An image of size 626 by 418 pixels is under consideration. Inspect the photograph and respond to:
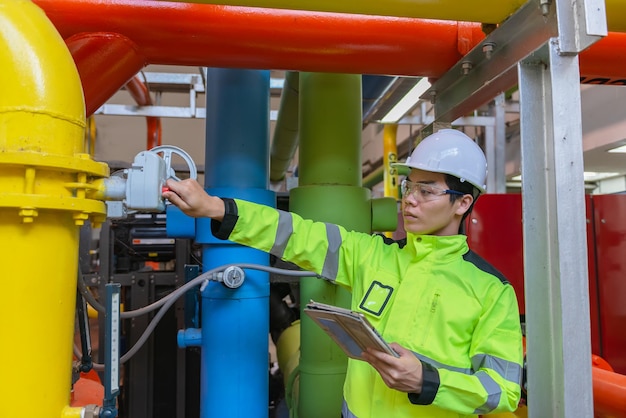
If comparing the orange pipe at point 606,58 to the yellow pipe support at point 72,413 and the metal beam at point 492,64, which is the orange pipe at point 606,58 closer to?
the metal beam at point 492,64

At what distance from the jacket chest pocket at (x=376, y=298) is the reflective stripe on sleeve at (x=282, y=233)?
0.80ft

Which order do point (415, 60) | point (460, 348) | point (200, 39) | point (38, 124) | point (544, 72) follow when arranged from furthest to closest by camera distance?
point (415, 60)
point (200, 39)
point (460, 348)
point (544, 72)
point (38, 124)

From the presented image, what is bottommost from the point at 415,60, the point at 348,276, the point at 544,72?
the point at 348,276

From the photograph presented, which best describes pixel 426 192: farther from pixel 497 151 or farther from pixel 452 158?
pixel 497 151

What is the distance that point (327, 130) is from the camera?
1631mm

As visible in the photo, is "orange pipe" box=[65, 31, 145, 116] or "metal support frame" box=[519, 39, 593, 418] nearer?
"metal support frame" box=[519, 39, 593, 418]

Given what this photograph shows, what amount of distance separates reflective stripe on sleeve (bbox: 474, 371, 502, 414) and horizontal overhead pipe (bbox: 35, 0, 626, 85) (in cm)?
87

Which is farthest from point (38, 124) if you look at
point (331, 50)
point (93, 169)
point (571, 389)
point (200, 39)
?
point (571, 389)

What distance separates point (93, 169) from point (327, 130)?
924mm

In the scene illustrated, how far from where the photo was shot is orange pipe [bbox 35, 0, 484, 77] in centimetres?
117

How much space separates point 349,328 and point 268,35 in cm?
79

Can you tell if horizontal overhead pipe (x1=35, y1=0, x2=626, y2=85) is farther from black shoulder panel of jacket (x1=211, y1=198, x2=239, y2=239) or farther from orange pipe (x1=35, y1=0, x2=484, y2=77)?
black shoulder panel of jacket (x1=211, y1=198, x2=239, y2=239)

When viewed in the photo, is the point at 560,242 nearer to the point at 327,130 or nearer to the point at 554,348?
the point at 554,348

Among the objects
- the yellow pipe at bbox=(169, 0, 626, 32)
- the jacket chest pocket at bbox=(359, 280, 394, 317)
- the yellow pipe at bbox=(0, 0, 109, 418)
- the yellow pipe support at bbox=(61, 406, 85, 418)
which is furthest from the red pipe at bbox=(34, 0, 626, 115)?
the yellow pipe support at bbox=(61, 406, 85, 418)
